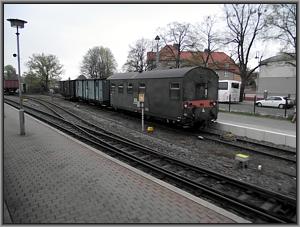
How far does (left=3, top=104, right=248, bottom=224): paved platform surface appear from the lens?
4961mm

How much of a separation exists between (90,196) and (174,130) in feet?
30.8

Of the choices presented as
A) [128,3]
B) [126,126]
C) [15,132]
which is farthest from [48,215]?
[126,126]

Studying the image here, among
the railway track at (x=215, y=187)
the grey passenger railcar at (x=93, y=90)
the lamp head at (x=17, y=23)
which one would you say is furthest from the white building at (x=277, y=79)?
the lamp head at (x=17, y=23)

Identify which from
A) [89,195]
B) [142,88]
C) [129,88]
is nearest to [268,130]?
[142,88]

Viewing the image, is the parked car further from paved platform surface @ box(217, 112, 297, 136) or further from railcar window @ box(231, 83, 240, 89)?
paved platform surface @ box(217, 112, 297, 136)

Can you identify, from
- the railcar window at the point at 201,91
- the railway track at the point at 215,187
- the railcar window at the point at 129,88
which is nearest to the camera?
the railway track at the point at 215,187

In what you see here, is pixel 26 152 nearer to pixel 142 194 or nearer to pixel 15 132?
pixel 15 132

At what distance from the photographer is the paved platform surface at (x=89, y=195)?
496cm

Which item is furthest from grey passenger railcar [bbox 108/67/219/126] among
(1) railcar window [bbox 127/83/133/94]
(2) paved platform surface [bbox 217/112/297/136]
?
(2) paved platform surface [bbox 217/112/297/136]

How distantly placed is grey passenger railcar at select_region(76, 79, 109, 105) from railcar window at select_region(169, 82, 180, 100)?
9.75 metres

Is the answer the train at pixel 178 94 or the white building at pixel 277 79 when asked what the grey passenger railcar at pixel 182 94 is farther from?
the white building at pixel 277 79

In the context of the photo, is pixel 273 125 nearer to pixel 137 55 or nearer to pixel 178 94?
pixel 178 94

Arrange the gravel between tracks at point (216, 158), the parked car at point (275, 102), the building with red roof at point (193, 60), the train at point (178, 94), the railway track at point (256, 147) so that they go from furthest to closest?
the building with red roof at point (193, 60) < the parked car at point (275, 102) < the train at point (178, 94) < the railway track at point (256, 147) < the gravel between tracks at point (216, 158)

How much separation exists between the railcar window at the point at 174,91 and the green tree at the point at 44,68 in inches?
2138
